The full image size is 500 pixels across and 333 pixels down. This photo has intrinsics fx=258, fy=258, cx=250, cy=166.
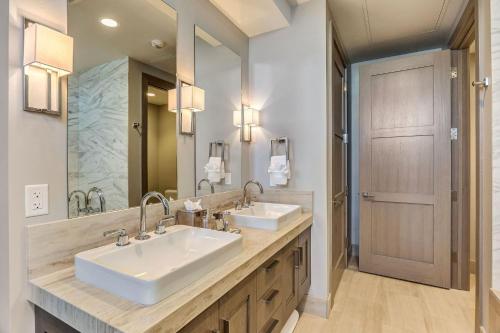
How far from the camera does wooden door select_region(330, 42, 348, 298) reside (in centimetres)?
235

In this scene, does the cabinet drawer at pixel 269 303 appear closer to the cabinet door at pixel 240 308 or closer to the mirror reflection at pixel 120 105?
the cabinet door at pixel 240 308

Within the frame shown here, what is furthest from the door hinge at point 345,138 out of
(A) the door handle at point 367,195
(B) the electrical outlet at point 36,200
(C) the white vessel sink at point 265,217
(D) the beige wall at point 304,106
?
(B) the electrical outlet at point 36,200

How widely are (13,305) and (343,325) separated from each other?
201 centimetres

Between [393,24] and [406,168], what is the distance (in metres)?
1.40

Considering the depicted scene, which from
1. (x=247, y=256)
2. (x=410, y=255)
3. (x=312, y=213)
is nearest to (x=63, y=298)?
(x=247, y=256)

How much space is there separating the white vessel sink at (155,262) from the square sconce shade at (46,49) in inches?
28.5

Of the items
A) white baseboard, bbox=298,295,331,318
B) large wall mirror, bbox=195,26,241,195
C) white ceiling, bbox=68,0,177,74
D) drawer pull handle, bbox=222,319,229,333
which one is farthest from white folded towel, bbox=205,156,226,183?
white baseboard, bbox=298,295,331,318

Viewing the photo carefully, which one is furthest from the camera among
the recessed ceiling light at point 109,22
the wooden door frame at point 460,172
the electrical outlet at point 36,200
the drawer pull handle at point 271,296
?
the wooden door frame at point 460,172

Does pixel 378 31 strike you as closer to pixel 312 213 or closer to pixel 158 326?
pixel 312 213

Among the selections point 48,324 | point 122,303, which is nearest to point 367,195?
point 122,303

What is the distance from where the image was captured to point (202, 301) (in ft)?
2.82

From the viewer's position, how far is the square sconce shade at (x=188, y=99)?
165 cm

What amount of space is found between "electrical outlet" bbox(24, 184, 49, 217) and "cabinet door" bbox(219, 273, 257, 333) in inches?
30.6

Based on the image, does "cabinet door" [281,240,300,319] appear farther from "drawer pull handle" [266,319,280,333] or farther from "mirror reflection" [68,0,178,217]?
"mirror reflection" [68,0,178,217]
